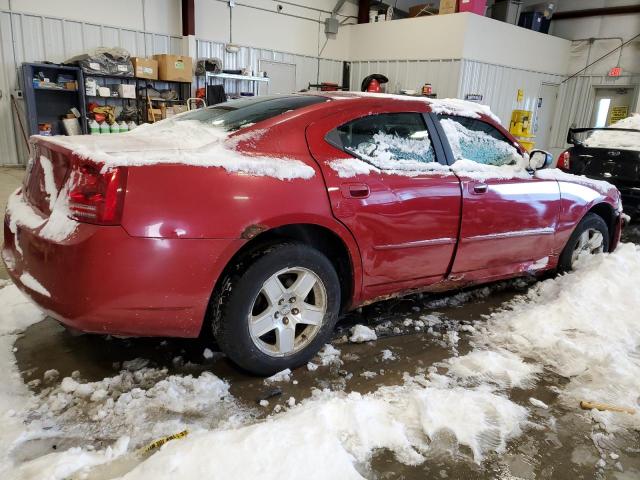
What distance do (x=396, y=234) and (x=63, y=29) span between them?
30.8ft

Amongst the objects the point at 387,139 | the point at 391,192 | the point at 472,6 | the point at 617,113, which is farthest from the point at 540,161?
the point at 617,113

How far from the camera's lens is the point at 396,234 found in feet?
9.05

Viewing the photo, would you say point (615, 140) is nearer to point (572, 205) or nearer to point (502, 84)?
point (572, 205)

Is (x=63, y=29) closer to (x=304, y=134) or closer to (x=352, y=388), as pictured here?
(x=304, y=134)

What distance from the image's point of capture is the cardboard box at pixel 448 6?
11.0 meters

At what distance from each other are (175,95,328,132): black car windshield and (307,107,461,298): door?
27 centimetres

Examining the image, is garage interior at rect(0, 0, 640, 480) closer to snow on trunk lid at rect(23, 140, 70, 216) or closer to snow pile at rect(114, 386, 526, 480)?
snow pile at rect(114, 386, 526, 480)

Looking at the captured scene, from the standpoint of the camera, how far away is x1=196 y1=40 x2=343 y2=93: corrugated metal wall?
11.1 m

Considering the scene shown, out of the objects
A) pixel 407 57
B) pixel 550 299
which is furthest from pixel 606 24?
pixel 550 299

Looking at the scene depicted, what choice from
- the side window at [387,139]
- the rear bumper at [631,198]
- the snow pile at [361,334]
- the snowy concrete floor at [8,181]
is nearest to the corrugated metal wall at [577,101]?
the rear bumper at [631,198]

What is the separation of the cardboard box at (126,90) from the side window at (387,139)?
8.25 meters

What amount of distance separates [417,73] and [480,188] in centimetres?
955

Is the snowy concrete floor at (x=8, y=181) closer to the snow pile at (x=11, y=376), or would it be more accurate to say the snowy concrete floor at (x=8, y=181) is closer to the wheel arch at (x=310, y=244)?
the snow pile at (x=11, y=376)

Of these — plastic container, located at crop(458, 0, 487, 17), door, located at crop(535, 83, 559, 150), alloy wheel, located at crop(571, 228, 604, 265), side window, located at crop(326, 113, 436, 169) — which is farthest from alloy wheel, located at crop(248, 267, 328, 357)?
door, located at crop(535, 83, 559, 150)
